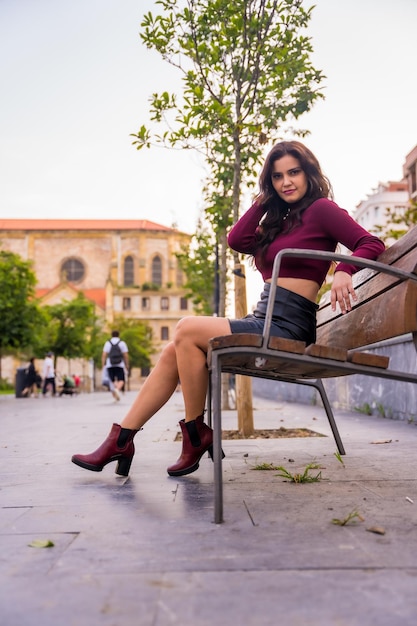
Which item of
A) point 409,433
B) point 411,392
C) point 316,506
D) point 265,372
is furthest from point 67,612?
point 411,392

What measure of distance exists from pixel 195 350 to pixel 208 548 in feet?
4.22

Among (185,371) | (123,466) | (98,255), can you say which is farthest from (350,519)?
(98,255)

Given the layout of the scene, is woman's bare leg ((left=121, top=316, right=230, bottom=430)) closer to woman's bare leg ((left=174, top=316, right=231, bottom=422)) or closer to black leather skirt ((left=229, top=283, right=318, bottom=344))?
woman's bare leg ((left=174, top=316, right=231, bottom=422))

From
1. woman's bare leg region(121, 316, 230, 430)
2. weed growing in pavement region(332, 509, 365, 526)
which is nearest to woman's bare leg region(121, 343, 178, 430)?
woman's bare leg region(121, 316, 230, 430)

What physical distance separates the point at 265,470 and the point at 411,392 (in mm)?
3396

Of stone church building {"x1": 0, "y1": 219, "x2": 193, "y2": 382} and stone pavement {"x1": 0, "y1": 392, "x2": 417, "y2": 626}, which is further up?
stone church building {"x1": 0, "y1": 219, "x2": 193, "y2": 382}

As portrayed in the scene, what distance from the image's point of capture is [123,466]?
147 inches

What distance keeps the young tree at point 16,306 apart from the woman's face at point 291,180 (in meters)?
25.4

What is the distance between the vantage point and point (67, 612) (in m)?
1.65

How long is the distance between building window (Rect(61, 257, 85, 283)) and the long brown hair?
74640mm

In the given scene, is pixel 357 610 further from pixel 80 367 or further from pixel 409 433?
pixel 80 367

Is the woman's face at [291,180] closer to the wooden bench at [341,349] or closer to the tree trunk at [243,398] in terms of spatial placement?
the wooden bench at [341,349]

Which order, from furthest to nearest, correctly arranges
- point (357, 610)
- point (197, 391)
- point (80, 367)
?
point (80, 367), point (197, 391), point (357, 610)

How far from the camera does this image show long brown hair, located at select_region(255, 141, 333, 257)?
3561 mm
